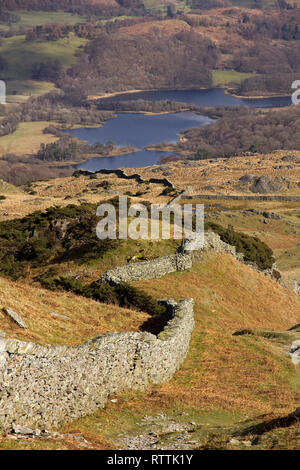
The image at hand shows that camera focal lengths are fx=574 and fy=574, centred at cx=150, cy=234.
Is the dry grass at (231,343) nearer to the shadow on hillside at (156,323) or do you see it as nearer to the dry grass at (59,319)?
the shadow on hillside at (156,323)

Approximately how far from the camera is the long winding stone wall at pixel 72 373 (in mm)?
15539

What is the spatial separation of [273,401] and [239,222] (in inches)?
2701

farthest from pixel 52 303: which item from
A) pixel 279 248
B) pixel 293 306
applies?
pixel 279 248

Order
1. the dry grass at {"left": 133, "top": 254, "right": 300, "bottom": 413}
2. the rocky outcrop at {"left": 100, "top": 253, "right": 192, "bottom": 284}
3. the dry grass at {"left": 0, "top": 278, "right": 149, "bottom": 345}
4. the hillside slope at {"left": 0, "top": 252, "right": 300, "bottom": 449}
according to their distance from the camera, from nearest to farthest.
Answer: the hillside slope at {"left": 0, "top": 252, "right": 300, "bottom": 449}
the dry grass at {"left": 0, "top": 278, "right": 149, "bottom": 345}
the dry grass at {"left": 133, "top": 254, "right": 300, "bottom": 413}
the rocky outcrop at {"left": 100, "top": 253, "right": 192, "bottom": 284}

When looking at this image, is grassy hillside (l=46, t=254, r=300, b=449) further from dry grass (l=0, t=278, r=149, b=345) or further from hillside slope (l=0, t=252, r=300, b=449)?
dry grass (l=0, t=278, r=149, b=345)

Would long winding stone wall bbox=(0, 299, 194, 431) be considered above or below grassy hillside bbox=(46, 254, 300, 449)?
above

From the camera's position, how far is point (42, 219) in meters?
55.8

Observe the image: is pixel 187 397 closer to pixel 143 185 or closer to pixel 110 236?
pixel 110 236

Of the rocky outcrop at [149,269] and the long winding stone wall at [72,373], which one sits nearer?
the long winding stone wall at [72,373]

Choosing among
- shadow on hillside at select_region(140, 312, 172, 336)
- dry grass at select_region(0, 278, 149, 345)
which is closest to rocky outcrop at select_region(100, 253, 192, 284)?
shadow on hillside at select_region(140, 312, 172, 336)

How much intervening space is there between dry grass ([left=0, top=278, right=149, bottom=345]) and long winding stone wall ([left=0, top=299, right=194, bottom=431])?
2.27 metres

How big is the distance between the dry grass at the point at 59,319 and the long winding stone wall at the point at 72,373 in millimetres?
2269

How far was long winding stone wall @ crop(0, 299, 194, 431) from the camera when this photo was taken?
51.0 feet

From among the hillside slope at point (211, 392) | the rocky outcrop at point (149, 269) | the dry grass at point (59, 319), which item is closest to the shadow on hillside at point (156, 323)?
the dry grass at point (59, 319)
